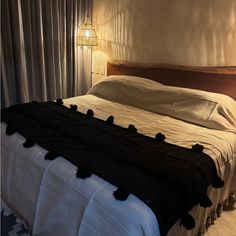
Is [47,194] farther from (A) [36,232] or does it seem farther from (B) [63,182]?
(A) [36,232]

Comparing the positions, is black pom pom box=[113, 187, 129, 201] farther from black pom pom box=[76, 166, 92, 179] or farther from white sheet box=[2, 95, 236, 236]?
black pom pom box=[76, 166, 92, 179]

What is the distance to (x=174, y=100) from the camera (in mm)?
2240

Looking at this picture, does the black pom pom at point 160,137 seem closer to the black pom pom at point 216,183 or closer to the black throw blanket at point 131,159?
the black throw blanket at point 131,159

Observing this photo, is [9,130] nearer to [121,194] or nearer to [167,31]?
[121,194]

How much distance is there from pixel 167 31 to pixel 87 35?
1.07 metres

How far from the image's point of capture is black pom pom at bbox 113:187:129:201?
1.11m

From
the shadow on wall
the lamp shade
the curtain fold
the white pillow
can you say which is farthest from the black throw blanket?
the lamp shade

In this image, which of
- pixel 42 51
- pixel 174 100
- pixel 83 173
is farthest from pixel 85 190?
pixel 42 51

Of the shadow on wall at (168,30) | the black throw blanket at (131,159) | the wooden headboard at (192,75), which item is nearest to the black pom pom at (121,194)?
the black throw blanket at (131,159)

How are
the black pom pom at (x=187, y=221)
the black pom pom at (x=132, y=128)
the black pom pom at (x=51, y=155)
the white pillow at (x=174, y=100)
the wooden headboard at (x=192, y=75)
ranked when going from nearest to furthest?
the black pom pom at (x=187, y=221), the black pom pom at (x=51, y=155), the black pom pom at (x=132, y=128), the white pillow at (x=174, y=100), the wooden headboard at (x=192, y=75)

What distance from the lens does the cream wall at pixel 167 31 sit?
2271 millimetres

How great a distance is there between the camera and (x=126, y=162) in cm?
136

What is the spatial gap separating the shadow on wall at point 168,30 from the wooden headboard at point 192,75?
0.10 m

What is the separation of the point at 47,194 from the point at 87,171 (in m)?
0.31
